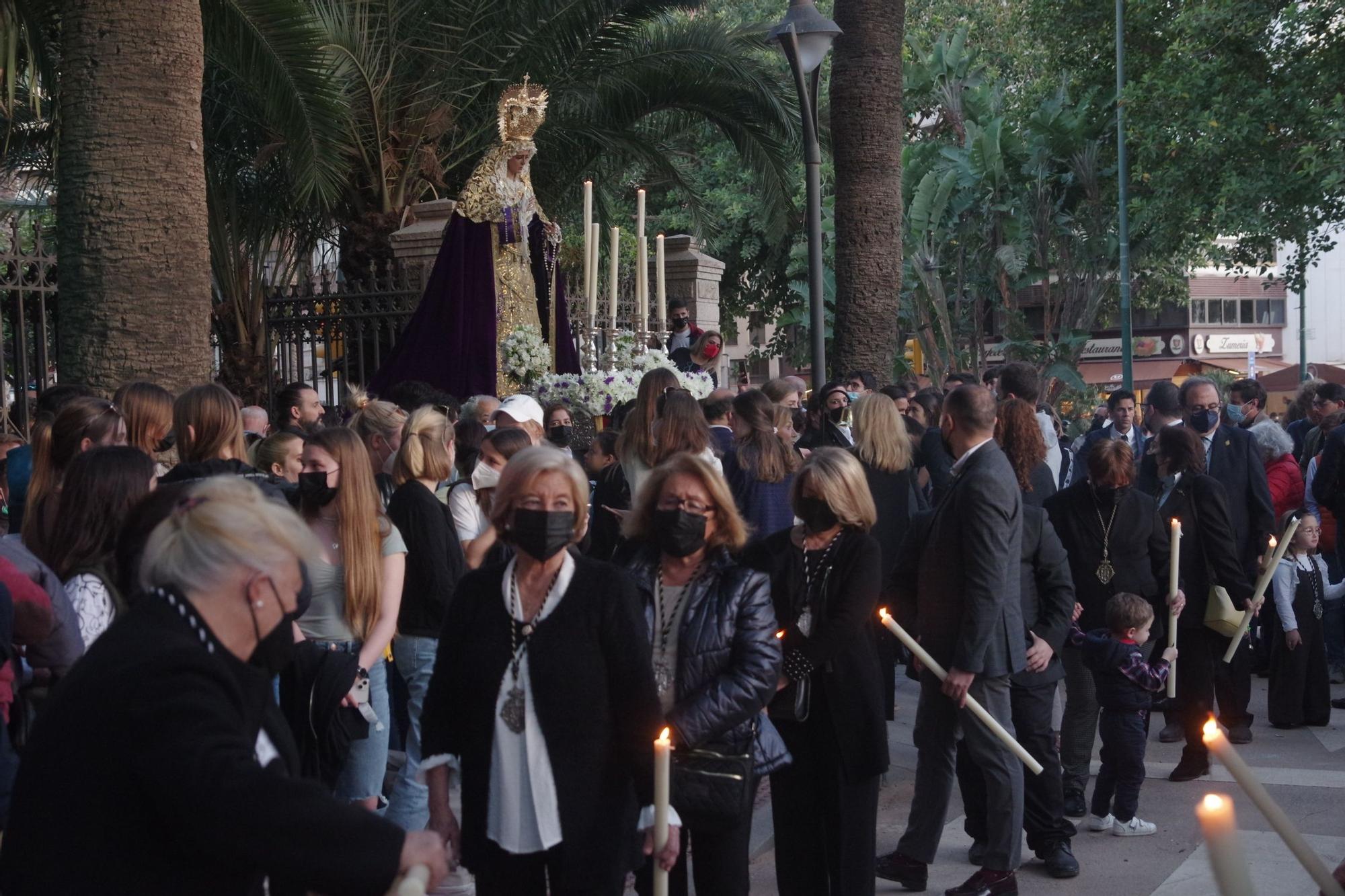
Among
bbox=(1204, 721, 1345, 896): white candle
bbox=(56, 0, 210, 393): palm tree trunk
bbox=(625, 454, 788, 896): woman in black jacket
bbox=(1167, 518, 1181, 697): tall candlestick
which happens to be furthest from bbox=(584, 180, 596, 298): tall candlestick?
bbox=(1204, 721, 1345, 896): white candle

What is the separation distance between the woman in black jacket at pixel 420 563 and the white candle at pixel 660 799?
2.32 meters

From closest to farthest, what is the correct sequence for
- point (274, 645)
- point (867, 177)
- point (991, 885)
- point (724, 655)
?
point (274, 645) → point (724, 655) → point (991, 885) → point (867, 177)

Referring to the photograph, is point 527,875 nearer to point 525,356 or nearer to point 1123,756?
point 1123,756

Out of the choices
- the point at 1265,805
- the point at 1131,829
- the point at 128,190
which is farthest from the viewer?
the point at 128,190

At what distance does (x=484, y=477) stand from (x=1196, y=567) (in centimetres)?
384

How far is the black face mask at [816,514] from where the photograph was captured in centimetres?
502

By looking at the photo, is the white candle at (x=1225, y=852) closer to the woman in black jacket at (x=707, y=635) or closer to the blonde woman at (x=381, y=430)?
the woman in black jacket at (x=707, y=635)

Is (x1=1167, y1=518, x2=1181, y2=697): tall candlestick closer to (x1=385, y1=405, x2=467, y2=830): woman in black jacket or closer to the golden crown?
(x1=385, y1=405, x2=467, y2=830): woman in black jacket

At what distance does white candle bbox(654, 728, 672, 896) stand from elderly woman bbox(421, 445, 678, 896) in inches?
1.9

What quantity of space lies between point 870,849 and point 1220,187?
1859cm

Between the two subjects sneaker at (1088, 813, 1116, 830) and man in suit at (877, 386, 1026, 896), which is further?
→ sneaker at (1088, 813, 1116, 830)

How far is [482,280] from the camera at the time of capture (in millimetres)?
12273

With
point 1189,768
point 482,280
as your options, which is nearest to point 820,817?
point 1189,768

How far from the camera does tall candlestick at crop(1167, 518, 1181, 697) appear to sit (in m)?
7.01
